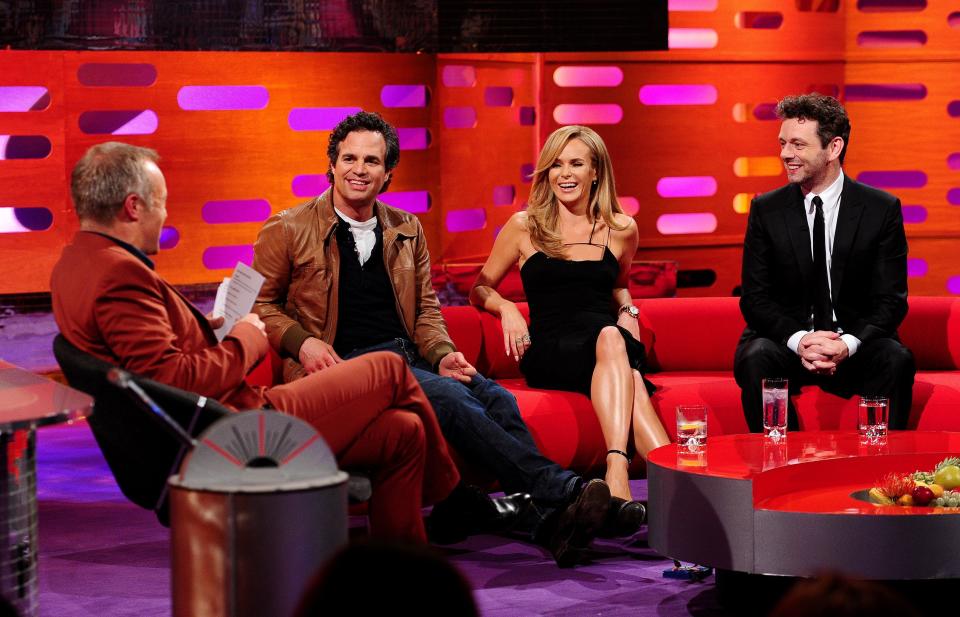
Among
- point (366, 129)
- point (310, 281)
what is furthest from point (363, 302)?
point (366, 129)

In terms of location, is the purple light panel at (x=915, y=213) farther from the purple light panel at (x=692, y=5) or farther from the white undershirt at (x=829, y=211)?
the white undershirt at (x=829, y=211)

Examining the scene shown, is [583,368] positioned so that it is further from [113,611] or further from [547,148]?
[113,611]

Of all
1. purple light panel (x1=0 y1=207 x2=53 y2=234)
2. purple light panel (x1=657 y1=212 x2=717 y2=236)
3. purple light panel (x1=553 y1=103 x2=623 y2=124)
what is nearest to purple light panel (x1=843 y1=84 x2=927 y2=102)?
purple light panel (x1=657 y1=212 x2=717 y2=236)

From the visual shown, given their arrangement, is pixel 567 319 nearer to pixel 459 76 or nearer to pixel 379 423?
pixel 379 423

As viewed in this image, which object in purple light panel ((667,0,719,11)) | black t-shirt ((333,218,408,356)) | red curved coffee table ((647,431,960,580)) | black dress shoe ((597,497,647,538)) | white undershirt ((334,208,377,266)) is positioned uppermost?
purple light panel ((667,0,719,11))

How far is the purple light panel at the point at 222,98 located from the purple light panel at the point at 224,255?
2.14 ft

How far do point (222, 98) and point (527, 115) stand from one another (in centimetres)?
155

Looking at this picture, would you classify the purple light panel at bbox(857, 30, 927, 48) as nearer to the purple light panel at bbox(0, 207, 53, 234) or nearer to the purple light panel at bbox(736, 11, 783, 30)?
the purple light panel at bbox(736, 11, 783, 30)

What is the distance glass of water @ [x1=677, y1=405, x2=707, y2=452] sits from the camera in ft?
12.1

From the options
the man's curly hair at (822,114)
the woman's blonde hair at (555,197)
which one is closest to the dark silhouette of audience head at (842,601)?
the woman's blonde hair at (555,197)

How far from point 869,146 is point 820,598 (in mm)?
6520

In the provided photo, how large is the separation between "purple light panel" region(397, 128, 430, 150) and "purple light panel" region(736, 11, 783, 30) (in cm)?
192

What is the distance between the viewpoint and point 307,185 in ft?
21.3

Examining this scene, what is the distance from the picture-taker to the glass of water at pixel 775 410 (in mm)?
4012
